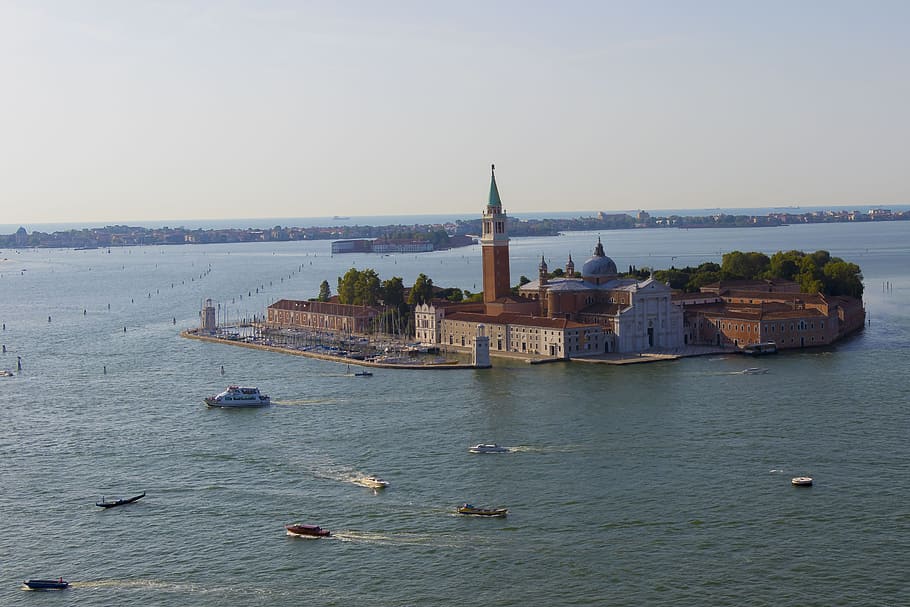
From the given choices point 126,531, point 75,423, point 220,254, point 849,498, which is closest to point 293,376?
point 75,423

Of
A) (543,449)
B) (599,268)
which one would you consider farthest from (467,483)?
(599,268)

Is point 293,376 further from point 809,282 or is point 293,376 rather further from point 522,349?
point 809,282

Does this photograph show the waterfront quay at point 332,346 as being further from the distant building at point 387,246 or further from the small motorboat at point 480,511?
the distant building at point 387,246

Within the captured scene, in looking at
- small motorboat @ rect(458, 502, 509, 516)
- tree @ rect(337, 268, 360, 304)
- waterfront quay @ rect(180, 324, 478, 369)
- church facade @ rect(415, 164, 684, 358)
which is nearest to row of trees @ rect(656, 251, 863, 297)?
church facade @ rect(415, 164, 684, 358)

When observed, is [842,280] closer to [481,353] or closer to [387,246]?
[481,353]

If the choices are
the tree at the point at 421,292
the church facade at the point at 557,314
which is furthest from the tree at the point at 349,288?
the church facade at the point at 557,314
